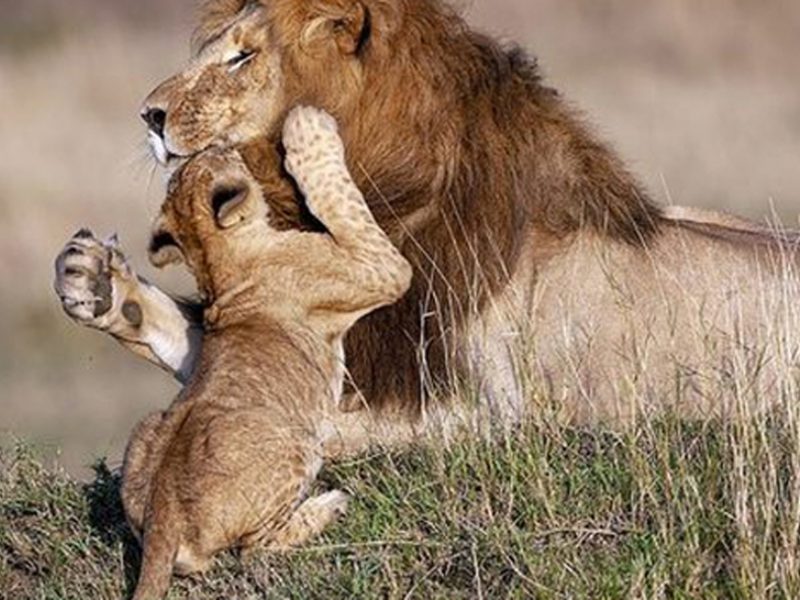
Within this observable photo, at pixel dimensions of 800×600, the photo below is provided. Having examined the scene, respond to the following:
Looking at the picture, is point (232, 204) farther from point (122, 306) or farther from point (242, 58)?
point (242, 58)

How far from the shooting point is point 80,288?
5.98 meters

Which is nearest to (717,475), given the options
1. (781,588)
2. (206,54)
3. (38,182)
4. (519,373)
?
(781,588)

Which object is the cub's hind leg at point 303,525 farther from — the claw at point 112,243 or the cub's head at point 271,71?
the cub's head at point 271,71

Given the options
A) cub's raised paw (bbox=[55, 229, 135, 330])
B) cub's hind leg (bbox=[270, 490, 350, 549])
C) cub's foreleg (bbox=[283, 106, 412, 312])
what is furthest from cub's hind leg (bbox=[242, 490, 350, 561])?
cub's raised paw (bbox=[55, 229, 135, 330])

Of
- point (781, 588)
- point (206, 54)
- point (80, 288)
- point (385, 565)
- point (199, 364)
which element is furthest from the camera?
point (206, 54)

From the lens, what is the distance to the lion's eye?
250 inches

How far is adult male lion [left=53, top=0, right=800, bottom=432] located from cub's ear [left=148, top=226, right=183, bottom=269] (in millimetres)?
158

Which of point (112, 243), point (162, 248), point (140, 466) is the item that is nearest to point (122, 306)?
point (112, 243)

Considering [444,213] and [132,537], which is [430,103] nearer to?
[444,213]

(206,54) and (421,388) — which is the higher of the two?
(206,54)

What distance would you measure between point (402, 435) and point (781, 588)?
1.53 m

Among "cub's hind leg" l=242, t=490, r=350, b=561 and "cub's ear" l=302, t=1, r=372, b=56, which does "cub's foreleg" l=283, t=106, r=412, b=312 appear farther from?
"cub's hind leg" l=242, t=490, r=350, b=561

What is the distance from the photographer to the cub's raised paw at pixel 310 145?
19.8 feet

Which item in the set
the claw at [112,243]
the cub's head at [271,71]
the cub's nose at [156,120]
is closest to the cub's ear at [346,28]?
the cub's head at [271,71]
